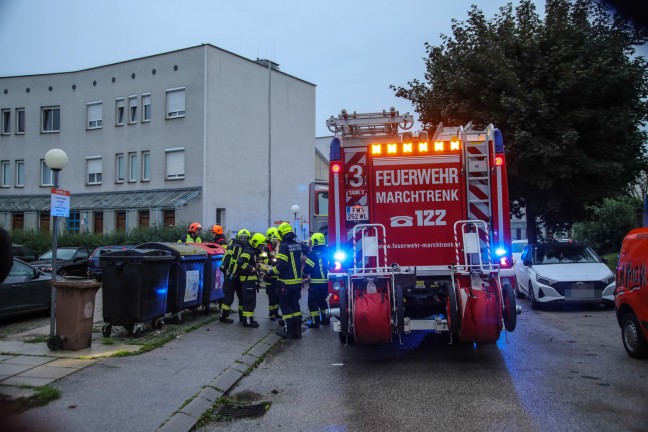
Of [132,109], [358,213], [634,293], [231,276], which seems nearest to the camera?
[634,293]

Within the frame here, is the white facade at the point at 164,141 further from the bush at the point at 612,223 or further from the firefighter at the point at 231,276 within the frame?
the firefighter at the point at 231,276

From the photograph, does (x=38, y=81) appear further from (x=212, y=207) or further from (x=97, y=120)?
(x=212, y=207)

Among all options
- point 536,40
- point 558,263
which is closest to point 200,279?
point 558,263

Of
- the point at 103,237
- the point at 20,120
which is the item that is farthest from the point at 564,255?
the point at 20,120

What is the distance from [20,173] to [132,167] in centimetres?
829

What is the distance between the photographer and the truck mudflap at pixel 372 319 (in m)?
6.67

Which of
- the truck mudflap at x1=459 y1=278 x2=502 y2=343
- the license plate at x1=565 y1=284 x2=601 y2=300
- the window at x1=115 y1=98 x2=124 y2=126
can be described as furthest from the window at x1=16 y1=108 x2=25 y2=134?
the truck mudflap at x1=459 y1=278 x2=502 y2=343

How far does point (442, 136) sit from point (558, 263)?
5962 mm

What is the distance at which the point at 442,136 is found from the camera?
8.59m

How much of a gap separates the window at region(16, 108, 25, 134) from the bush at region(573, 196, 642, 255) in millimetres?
31698

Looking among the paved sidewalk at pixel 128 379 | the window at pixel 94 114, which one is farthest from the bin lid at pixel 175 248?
the window at pixel 94 114

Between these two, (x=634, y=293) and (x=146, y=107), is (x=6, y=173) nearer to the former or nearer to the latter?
(x=146, y=107)

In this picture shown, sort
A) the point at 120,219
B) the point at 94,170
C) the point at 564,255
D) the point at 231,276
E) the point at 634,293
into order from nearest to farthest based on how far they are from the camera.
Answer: the point at 634,293 → the point at 231,276 → the point at 564,255 → the point at 120,219 → the point at 94,170

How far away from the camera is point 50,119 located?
32.9 m
